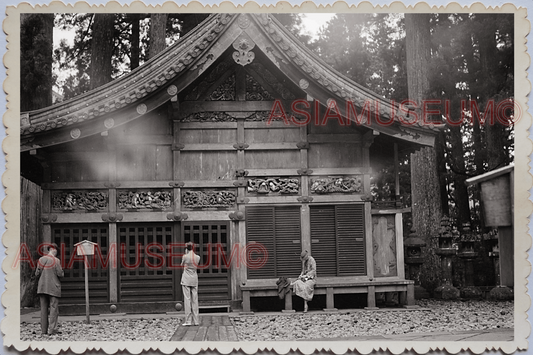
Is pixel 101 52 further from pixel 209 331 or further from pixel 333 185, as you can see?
pixel 209 331

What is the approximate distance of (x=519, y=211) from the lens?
8.43m

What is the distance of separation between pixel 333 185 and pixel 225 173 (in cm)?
200

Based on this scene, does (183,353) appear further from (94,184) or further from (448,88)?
(448,88)

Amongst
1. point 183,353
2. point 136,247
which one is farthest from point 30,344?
point 136,247

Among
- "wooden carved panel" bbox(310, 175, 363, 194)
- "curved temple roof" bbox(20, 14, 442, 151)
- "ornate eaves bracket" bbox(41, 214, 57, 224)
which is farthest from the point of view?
"wooden carved panel" bbox(310, 175, 363, 194)

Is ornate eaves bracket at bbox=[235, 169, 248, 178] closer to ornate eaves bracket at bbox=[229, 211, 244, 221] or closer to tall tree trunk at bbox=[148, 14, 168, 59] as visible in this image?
ornate eaves bracket at bbox=[229, 211, 244, 221]

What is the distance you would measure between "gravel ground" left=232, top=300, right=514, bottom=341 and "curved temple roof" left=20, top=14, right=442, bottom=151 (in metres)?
3.09

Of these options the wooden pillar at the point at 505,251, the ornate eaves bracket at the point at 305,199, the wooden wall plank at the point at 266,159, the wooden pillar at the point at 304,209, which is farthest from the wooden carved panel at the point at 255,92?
the wooden pillar at the point at 505,251

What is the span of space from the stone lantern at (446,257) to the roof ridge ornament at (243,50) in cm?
524

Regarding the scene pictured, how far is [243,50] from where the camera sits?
11.3 metres

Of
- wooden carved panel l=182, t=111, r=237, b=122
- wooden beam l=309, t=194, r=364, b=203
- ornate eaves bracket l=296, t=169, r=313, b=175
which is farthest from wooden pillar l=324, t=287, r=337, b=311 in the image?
wooden carved panel l=182, t=111, r=237, b=122

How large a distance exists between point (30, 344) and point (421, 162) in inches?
363

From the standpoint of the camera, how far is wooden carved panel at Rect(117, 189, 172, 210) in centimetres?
1172

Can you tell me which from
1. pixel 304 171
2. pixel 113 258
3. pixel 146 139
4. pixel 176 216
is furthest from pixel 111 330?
pixel 304 171
